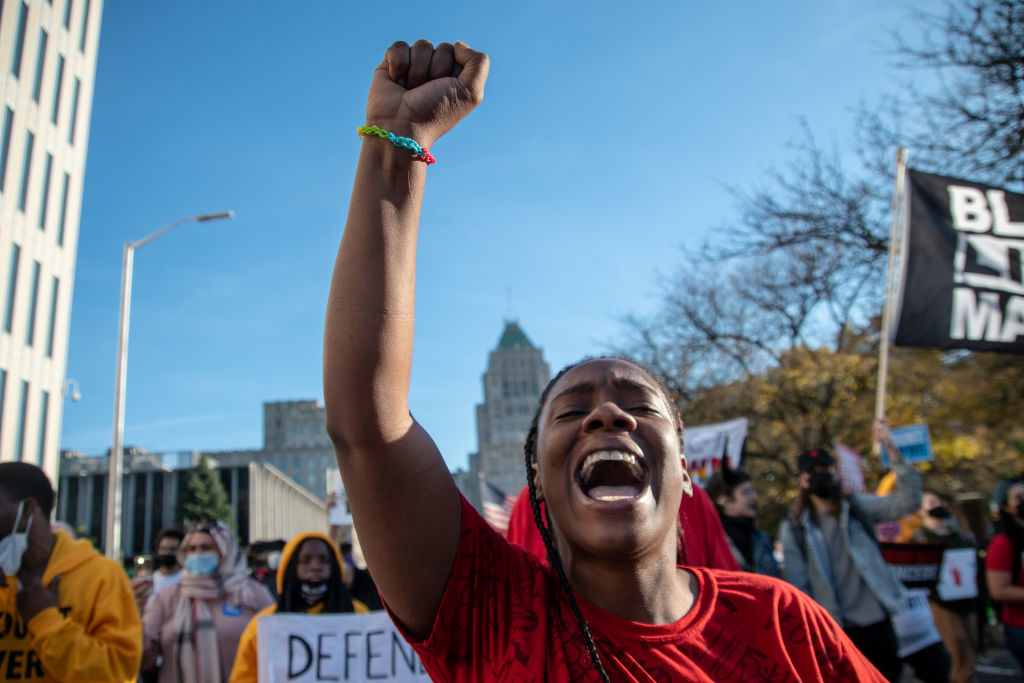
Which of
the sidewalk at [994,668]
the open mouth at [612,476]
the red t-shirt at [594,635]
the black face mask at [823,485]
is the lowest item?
the sidewalk at [994,668]

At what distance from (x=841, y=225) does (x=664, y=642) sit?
11341 millimetres

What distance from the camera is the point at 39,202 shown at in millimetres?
25766

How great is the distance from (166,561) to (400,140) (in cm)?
715

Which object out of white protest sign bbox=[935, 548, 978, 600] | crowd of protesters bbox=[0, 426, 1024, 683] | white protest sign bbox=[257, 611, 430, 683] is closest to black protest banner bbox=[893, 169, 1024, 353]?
crowd of protesters bbox=[0, 426, 1024, 683]

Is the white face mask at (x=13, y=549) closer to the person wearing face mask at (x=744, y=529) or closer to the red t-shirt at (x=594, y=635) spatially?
the red t-shirt at (x=594, y=635)

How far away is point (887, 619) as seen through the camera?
4.77m

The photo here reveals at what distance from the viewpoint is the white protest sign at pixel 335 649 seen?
4.38m

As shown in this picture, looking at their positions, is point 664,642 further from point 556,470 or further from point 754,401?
point 754,401

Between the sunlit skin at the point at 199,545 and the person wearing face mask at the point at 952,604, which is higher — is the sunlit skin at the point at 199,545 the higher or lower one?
the higher one

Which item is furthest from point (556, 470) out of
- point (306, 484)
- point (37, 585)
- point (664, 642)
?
point (306, 484)

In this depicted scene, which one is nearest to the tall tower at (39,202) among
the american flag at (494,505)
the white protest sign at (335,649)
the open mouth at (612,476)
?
the american flag at (494,505)

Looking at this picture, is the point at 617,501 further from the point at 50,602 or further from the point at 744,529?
the point at 744,529

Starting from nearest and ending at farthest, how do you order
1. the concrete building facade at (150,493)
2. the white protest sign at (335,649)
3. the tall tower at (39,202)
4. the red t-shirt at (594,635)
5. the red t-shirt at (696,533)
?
the red t-shirt at (594,635), the red t-shirt at (696,533), the white protest sign at (335,649), the tall tower at (39,202), the concrete building facade at (150,493)

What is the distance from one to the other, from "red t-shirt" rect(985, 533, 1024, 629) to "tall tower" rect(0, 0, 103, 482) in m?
24.7
